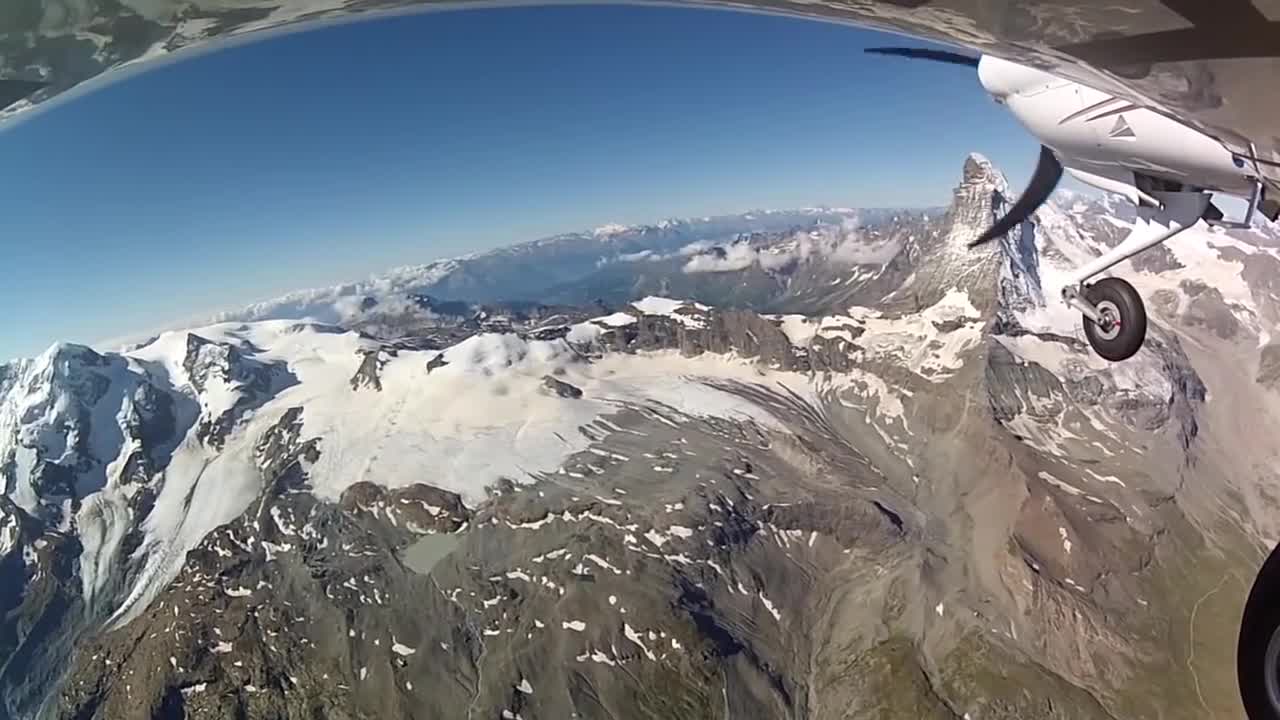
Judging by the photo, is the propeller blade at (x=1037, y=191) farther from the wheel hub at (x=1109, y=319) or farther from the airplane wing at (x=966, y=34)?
the airplane wing at (x=966, y=34)

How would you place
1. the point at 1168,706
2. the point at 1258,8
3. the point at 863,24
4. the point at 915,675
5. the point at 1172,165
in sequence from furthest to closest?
A: the point at 915,675 < the point at 1168,706 < the point at 1172,165 < the point at 863,24 < the point at 1258,8

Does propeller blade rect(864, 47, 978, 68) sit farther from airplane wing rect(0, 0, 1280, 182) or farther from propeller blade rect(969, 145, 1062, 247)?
airplane wing rect(0, 0, 1280, 182)

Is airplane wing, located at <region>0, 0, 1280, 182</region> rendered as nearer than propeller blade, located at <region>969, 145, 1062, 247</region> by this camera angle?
Yes

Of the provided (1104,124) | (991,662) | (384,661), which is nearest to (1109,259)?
(1104,124)

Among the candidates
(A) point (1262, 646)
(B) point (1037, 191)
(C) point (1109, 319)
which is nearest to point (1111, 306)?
(C) point (1109, 319)

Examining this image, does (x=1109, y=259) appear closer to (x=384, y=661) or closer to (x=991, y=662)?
(x=991, y=662)

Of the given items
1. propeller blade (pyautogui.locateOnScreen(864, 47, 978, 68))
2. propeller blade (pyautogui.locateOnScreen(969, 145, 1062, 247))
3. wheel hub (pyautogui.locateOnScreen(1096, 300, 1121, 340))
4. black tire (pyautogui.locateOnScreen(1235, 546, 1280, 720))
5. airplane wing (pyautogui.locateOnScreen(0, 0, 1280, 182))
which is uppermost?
airplane wing (pyautogui.locateOnScreen(0, 0, 1280, 182))

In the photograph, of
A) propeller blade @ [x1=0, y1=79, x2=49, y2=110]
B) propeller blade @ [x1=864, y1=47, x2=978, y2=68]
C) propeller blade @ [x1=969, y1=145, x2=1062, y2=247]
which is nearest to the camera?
propeller blade @ [x1=0, y1=79, x2=49, y2=110]

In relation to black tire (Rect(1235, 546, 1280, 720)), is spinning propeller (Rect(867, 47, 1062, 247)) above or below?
above

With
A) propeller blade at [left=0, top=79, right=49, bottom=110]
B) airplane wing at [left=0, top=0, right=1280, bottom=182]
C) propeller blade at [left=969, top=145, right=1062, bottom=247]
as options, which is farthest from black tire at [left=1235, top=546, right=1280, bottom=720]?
propeller blade at [left=0, top=79, right=49, bottom=110]
